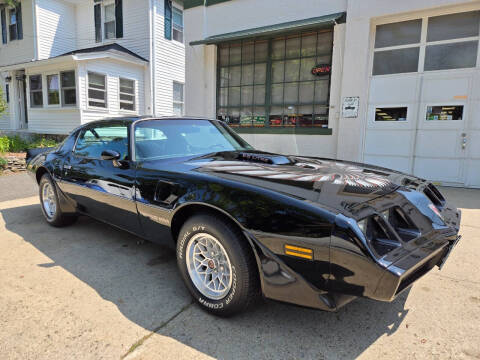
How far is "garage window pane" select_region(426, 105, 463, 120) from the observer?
6.52 meters

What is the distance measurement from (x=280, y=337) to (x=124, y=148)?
214 centimetres

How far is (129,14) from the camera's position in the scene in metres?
14.2

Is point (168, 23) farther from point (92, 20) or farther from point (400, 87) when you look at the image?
point (400, 87)

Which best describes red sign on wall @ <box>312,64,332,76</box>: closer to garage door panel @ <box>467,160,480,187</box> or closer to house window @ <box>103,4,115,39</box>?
garage door panel @ <box>467,160,480,187</box>

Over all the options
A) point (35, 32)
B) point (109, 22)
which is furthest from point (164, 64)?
point (35, 32)

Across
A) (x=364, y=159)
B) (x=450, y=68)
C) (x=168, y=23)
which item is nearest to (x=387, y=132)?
(x=364, y=159)

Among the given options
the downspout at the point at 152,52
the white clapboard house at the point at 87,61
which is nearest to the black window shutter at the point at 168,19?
the white clapboard house at the point at 87,61

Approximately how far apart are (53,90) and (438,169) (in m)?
14.3

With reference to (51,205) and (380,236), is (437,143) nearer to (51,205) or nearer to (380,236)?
(380,236)

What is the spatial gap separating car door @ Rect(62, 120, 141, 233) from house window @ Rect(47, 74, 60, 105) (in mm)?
11378

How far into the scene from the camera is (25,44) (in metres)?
14.9

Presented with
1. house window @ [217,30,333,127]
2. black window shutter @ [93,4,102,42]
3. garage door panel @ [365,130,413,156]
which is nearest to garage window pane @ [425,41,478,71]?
garage door panel @ [365,130,413,156]

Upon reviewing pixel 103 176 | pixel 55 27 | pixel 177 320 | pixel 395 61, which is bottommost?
pixel 177 320

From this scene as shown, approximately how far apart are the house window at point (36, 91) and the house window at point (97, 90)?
302 centimetres
